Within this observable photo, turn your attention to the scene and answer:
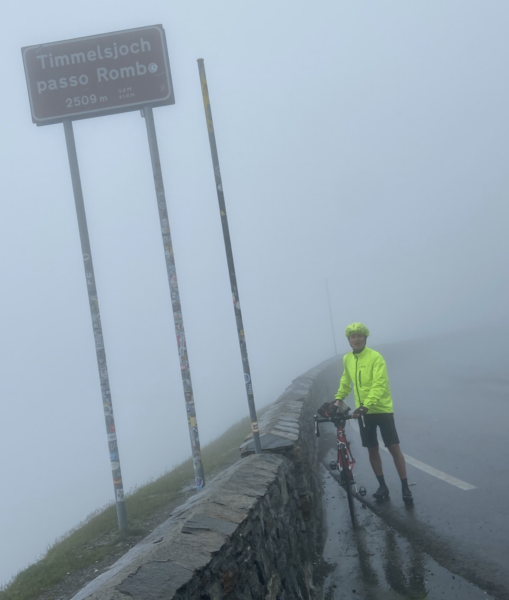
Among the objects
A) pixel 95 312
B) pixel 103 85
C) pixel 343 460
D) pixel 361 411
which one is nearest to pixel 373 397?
pixel 361 411

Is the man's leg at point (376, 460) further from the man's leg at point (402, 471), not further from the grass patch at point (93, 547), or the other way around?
the grass patch at point (93, 547)

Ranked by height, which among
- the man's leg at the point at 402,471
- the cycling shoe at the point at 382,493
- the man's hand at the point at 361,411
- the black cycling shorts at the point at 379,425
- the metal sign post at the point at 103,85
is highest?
the metal sign post at the point at 103,85

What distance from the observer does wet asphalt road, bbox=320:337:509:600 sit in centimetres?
521

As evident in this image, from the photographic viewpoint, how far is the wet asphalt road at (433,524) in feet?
17.1

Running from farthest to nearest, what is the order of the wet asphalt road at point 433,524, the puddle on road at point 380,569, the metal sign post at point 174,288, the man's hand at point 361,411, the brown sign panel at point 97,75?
1. the man's hand at point 361,411
2. the metal sign post at point 174,288
3. the brown sign panel at point 97,75
4. the wet asphalt road at point 433,524
5. the puddle on road at point 380,569

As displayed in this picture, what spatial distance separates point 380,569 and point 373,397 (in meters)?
2.07

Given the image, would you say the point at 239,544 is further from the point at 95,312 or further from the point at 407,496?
the point at 407,496

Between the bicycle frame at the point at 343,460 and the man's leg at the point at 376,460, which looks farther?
the man's leg at the point at 376,460

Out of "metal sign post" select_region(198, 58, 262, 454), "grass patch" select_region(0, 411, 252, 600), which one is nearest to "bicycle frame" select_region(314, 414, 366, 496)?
"metal sign post" select_region(198, 58, 262, 454)

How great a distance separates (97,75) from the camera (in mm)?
6801

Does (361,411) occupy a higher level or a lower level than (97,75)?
lower

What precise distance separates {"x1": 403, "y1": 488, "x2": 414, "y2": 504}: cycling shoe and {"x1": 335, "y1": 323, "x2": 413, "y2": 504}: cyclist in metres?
0.01

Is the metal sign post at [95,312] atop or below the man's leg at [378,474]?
atop

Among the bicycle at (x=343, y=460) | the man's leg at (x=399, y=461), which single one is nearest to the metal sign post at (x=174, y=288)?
the bicycle at (x=343, y=460)
